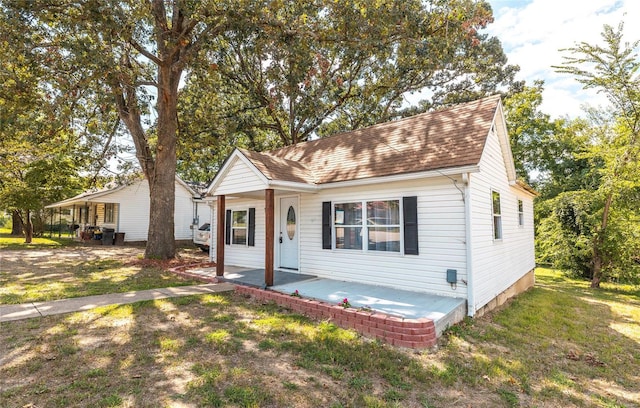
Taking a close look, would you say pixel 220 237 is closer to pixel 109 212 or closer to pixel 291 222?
pixel 291 222

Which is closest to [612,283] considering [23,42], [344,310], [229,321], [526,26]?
[526,26]

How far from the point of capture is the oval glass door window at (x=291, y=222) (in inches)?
380

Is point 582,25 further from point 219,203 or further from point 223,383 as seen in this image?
point 223,383

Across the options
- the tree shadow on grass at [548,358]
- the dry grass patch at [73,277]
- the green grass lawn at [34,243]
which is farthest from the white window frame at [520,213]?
the green grass lawn at [34,243]

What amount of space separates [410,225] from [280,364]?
4283 mm

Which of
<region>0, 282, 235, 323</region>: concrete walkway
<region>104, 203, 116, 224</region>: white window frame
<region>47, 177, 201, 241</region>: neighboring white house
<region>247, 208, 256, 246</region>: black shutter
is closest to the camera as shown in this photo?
<region>0, 282, 235, 323</region>: concrete walkway

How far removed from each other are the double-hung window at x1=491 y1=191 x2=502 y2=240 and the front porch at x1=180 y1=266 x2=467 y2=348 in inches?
113

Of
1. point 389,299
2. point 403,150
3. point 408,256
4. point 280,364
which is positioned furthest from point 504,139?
point 280,364

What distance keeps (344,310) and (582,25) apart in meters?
14.5

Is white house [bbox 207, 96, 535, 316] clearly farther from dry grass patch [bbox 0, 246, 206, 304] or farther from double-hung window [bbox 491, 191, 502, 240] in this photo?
dry grass patch [bbox 0, 246, 206, 304]

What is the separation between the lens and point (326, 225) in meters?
8.68

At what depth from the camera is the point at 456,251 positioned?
6543mm

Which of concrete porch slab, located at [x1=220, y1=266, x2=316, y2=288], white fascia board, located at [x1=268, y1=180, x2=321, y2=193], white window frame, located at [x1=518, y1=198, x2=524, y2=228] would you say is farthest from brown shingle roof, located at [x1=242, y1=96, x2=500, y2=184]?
white window frame, located at [x1=518, y1=198, x2=524, y2=228]

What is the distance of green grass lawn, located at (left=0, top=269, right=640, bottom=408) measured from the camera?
3.30 meters
